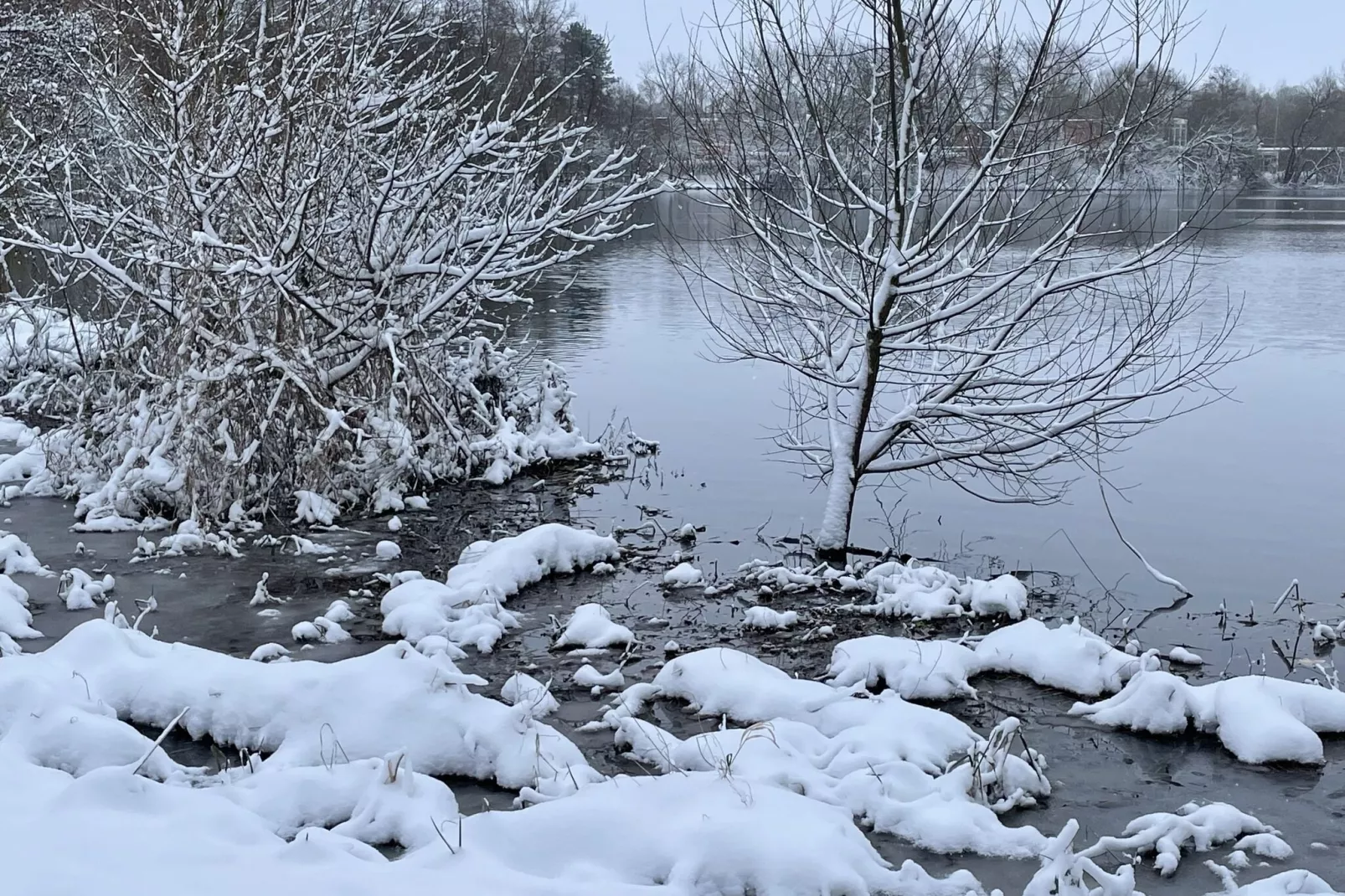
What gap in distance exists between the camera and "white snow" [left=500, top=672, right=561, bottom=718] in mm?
5879

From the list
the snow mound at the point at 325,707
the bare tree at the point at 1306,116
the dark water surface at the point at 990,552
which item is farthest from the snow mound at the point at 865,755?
the bare tree at the point at 1306,116

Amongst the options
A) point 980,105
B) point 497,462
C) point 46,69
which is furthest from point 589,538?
point 46,69

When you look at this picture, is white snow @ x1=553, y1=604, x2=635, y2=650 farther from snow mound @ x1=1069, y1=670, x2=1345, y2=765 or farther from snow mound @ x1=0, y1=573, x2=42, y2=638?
snow mound @ x1=0, y1=573, x2=42, y2=638

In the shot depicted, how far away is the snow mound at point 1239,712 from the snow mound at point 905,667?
24.5 inches

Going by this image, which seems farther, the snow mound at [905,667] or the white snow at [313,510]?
the white snow at [313,510]

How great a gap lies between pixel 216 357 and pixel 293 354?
1.91ft

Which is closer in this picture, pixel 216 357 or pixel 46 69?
pixel 216 357

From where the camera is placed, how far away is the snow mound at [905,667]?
629 centimetres

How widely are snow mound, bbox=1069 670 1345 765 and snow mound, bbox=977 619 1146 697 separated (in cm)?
27

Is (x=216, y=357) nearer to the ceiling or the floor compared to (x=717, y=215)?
nearer to the floor

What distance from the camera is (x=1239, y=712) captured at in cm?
583

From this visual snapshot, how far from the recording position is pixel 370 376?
35.7 ft

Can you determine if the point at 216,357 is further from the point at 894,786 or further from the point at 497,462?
the point at 894,786

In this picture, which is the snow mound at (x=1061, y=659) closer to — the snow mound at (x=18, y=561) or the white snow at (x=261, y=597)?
the white snow at (x=261, y=597)
